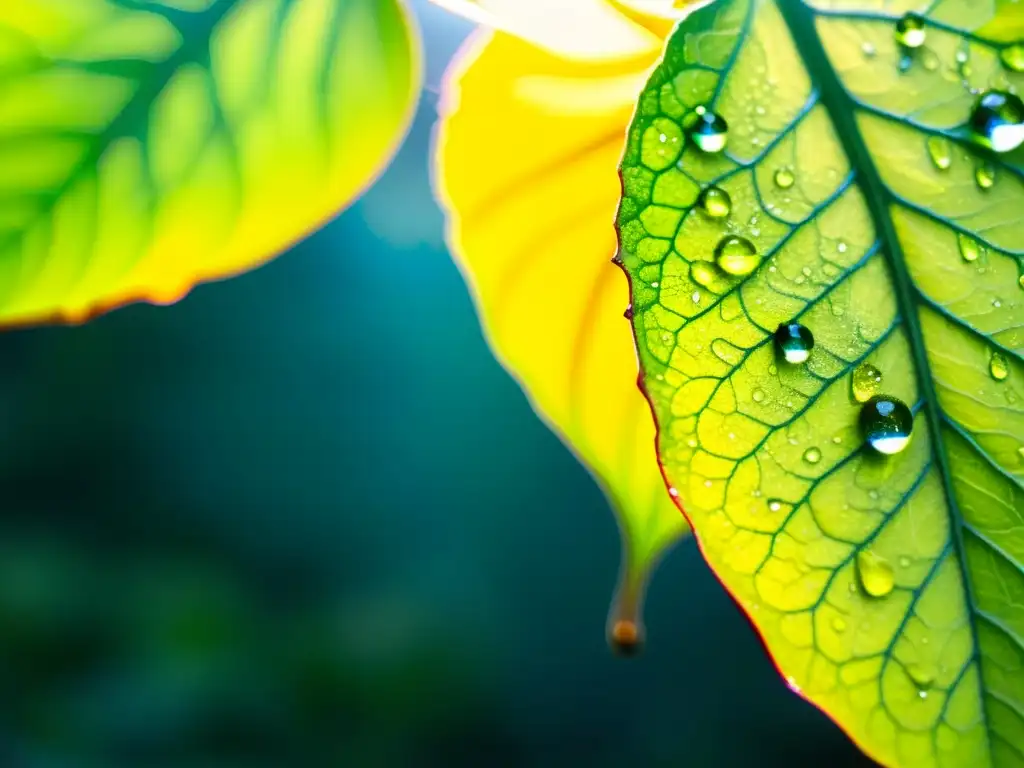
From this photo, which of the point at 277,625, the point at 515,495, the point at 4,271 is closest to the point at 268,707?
the point at 277,625

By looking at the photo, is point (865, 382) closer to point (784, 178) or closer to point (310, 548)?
point (784, 178)

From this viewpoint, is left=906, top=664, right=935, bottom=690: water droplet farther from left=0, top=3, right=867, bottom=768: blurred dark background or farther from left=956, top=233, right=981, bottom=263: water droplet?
left=0, top=3, right=867, bottom=768: blurred dark background

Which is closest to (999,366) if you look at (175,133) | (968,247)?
(968,247)

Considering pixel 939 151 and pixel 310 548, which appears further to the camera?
pixel 310 548

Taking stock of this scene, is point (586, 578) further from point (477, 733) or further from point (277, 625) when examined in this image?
point (277, 625)

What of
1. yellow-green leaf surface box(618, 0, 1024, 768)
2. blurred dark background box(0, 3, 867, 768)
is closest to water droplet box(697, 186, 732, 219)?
yellow-green leaf surface box(618, 0, 1024, 768)

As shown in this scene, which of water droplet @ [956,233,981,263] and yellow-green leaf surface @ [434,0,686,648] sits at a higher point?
water droplet @ [956,233,981,263]
